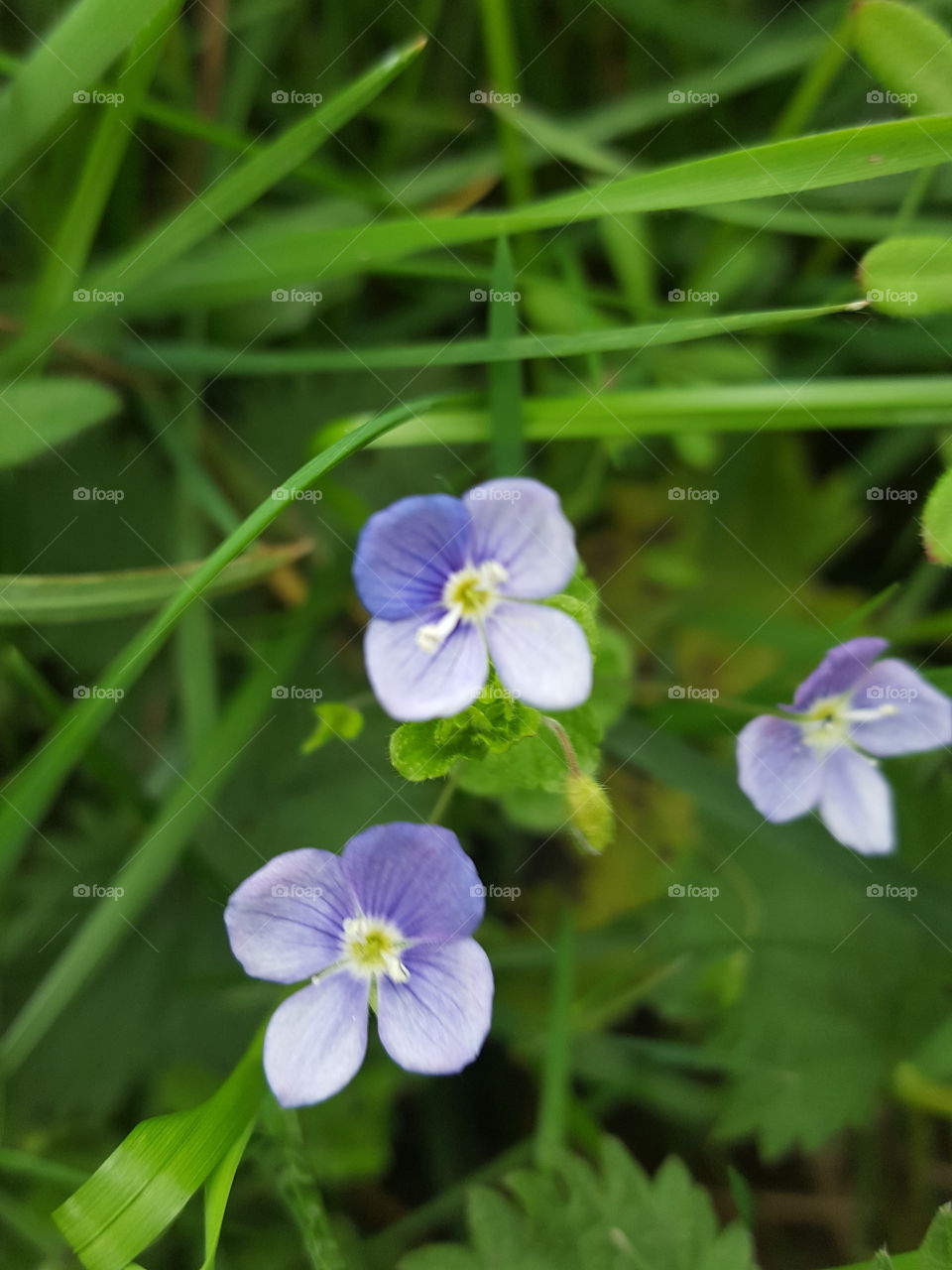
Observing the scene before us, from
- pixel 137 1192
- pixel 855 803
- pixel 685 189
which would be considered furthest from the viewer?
pixel 855 803

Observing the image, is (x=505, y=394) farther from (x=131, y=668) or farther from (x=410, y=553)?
(x=131, y=668)

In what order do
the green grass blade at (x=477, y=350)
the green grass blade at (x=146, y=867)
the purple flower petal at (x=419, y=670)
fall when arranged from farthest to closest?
the green grass blade at (x=146, y=867) < the green grass blade at (x=477, y=350) < the purple flower petal at (x=419, y=670)

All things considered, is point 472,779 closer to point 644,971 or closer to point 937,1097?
point 644,971

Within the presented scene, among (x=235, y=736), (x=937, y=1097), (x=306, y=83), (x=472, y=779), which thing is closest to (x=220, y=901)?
(x=235, y=736)

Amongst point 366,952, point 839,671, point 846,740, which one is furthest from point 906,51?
point 366,952

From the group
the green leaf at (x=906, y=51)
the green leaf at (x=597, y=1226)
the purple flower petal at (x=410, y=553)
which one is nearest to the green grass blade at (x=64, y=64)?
the purple flower petal at (x=410, y=553)

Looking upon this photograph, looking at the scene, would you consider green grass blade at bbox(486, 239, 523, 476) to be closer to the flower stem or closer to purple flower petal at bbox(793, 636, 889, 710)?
purple flower petal at bbox(793, 636, 889, 710)

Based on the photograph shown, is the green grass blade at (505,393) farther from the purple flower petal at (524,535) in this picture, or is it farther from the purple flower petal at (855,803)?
the purple flower petal at (855,803)
